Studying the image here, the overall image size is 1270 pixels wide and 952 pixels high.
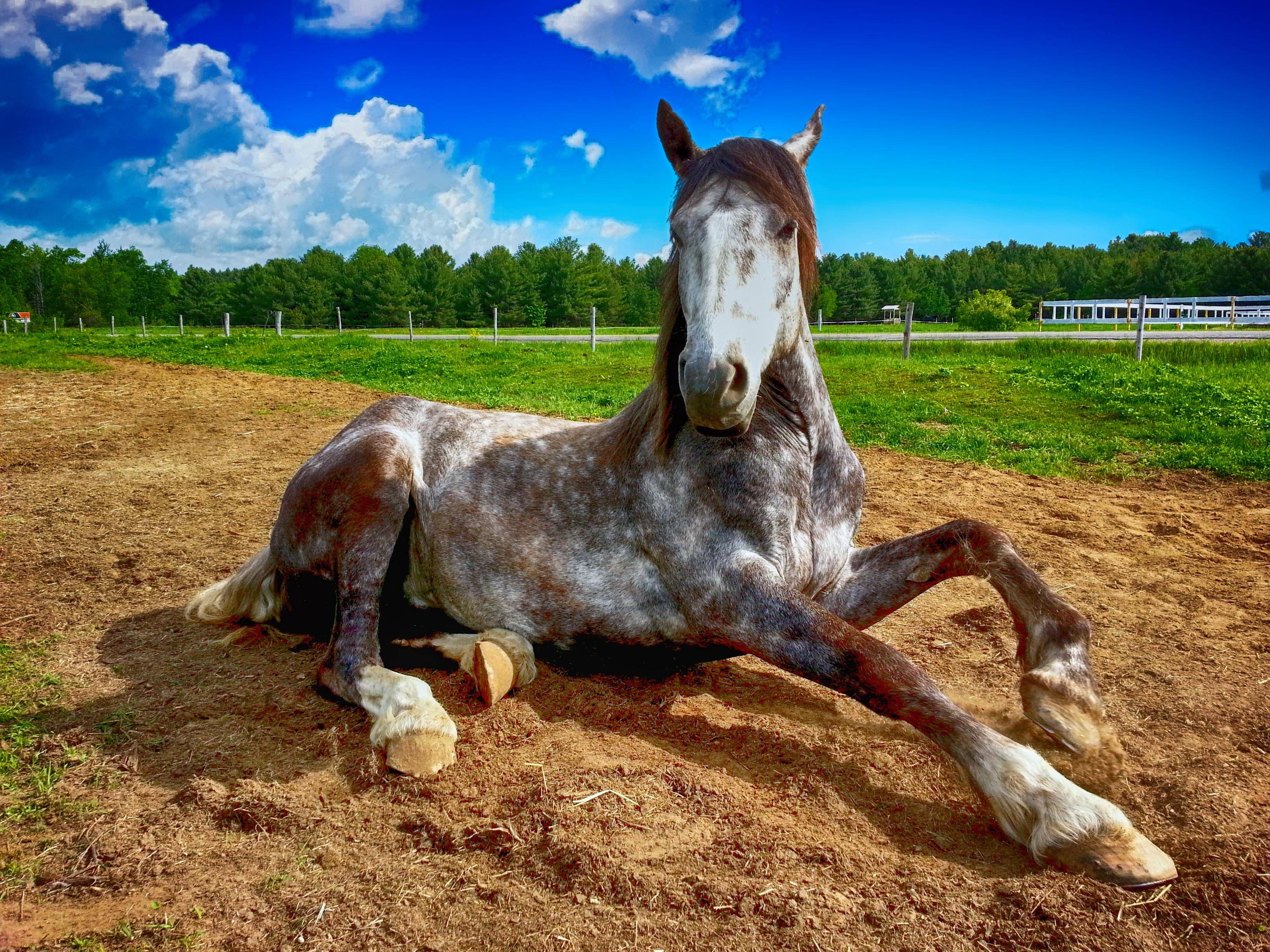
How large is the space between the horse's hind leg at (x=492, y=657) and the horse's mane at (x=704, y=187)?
103 centimetres

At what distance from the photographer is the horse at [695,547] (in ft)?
7.84

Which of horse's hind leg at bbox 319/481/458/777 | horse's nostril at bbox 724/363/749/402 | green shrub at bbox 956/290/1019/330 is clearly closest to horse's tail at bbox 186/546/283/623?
horse's hind leg at bbox 319/481/458/777

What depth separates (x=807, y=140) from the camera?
3.25 metres

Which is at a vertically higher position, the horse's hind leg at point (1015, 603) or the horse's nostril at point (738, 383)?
the horse's nostril at point (738, 383)

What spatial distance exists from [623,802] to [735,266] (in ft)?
5.68

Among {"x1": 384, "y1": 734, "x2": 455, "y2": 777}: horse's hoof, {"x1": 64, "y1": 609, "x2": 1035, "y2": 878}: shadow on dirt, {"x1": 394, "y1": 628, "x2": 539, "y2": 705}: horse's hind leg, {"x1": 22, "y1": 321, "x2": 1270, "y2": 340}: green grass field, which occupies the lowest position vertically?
{"x1": 64, "y1": 609, "x2": 1035, "y2": 878}: shadow on dirt

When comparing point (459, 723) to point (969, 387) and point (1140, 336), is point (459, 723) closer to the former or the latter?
point (969, 387)

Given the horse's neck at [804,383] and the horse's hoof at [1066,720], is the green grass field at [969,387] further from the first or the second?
the horse's hoof at [1066,720]

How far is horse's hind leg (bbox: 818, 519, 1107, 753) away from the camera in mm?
2596

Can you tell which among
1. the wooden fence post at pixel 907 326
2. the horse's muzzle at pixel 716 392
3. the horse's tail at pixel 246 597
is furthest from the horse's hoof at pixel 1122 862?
the wooden fence post at pixel 907 326

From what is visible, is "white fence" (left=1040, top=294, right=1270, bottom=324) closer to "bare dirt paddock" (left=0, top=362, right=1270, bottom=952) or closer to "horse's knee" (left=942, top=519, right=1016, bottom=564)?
"bare dirt paddock" (left=0, top=362, right=1270, bottom=952)

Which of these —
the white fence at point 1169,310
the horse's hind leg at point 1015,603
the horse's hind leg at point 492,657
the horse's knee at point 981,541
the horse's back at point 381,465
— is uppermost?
the white fence at point 1169,310

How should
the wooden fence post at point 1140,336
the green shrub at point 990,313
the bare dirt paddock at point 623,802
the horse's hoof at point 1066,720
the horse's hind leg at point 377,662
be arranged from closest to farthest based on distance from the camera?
the bare dirt paddock at point 623,802 → the horse's hoof at point 1066,720 → the horse's hind leg at point 377,662 → the wooden fence post at point 1140,336 → the green shrub at point 990,313

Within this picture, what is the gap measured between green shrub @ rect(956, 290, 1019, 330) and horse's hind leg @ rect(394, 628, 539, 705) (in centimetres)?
4142
